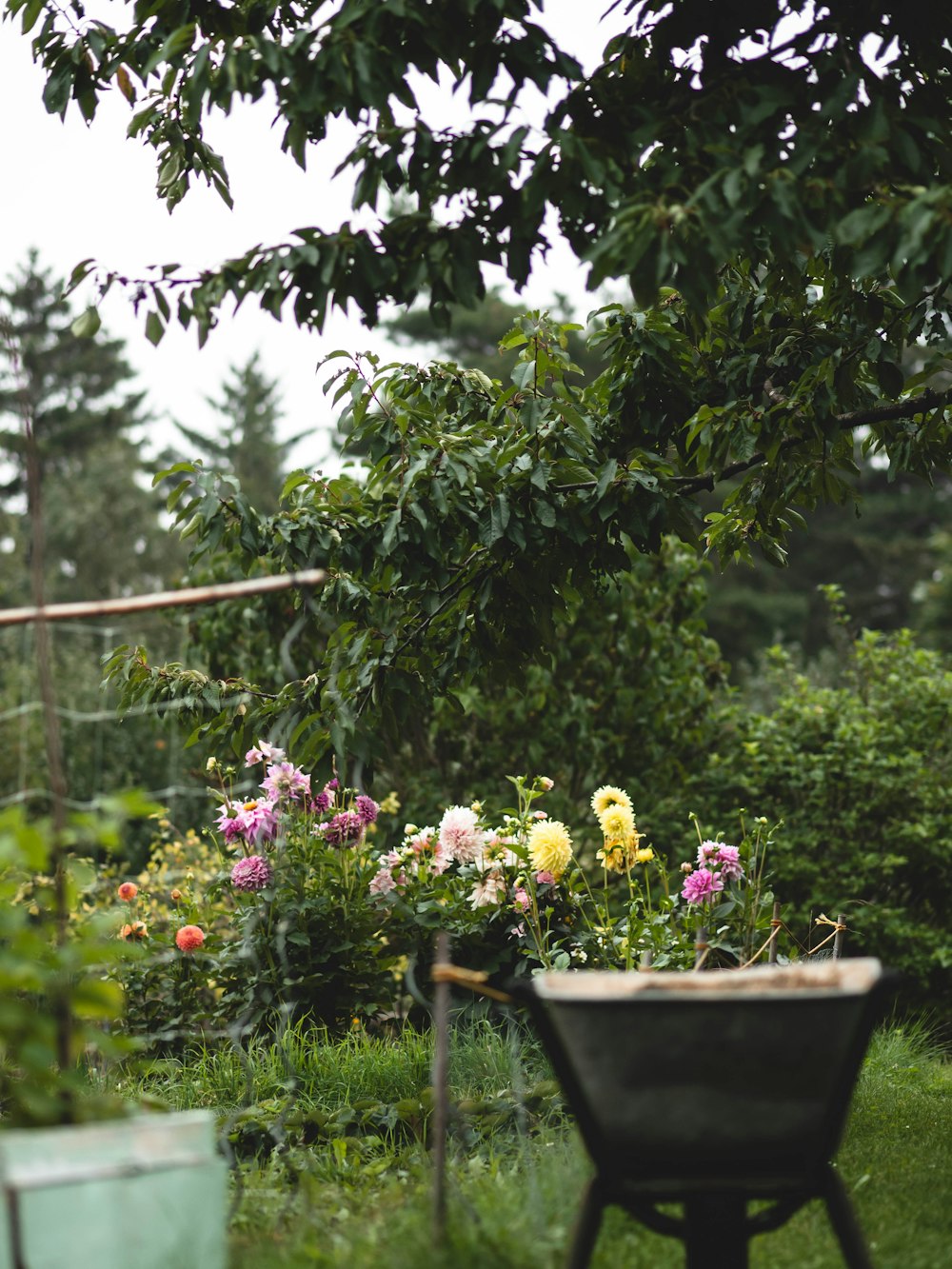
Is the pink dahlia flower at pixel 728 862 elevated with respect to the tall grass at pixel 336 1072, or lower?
elevated

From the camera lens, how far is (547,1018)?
2.09 metres

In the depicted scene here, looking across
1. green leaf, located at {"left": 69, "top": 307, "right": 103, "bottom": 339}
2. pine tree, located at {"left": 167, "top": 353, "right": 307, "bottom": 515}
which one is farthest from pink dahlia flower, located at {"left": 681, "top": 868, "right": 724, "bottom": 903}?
pine tree, located at {"left": 167, "top": 353, "right": 307, "bottom": 515}

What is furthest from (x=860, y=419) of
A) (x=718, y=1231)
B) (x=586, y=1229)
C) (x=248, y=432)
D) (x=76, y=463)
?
(x=76, y=463)

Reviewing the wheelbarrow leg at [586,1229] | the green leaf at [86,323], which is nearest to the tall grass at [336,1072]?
the wheelbarrow leg at [586,1229]

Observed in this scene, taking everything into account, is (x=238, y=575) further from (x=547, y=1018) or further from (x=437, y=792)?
(x=547, y=1018)

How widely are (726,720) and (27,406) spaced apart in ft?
17.8

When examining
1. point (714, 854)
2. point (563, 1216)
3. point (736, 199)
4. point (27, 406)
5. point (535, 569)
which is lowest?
point (563, 1216)

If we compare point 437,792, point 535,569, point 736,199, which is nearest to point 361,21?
point 736,199

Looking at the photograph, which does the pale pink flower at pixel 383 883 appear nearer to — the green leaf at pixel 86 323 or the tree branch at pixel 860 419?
the tree branch at pixel 860 419

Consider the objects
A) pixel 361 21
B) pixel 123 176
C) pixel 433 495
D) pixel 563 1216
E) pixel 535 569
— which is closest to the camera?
pixel 563 1216

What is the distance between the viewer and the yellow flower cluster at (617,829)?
3812 mm

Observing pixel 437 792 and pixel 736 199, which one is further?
pixel 437 792

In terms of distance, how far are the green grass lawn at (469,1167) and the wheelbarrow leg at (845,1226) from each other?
0.53 meters

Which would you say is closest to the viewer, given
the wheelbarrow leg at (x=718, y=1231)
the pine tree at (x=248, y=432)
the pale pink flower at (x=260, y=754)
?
the wheelbarrow leg at (x=718, y=1231)
